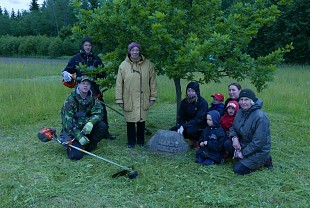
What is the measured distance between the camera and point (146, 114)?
5316mm

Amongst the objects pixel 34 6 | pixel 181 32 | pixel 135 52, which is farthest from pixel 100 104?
pixel 34 6

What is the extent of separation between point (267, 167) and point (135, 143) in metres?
2.18

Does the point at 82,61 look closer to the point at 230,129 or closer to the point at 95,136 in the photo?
the point at 95,136

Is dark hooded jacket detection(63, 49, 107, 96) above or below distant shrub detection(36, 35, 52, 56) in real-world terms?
below

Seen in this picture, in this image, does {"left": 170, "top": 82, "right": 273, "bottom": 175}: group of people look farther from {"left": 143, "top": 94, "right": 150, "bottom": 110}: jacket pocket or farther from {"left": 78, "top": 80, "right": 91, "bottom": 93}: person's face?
{"left": 78, "top": 80, "right": 91, "bottom": 93}: person's face

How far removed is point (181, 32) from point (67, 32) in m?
30.8

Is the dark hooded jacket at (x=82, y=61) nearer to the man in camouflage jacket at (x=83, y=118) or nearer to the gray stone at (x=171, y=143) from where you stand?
the man in camouflage jacket at (x=83, y=118)

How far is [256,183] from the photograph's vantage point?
4176 millimetres

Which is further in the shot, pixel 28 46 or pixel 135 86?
pixel 28 46

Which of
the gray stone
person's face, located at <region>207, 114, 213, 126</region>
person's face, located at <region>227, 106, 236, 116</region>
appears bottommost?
the gray stone

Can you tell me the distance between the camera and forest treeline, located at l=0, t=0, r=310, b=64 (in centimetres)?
2028

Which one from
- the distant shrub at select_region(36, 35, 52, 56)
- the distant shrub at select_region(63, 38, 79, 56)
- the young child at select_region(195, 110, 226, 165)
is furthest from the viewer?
the distant shrub at select_region(36, 35, 52, 56)

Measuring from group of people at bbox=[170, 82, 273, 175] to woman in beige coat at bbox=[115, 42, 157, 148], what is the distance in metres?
0.65

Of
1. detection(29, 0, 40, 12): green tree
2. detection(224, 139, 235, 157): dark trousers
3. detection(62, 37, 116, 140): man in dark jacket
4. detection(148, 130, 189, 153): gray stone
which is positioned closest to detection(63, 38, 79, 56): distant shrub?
detection(62, 37, 116, 140): man in dark jacket
